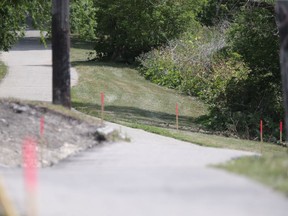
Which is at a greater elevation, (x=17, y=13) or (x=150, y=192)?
(x=17, y=13)

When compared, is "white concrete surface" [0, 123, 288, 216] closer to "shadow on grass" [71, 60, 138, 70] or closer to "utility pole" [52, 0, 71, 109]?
"utility pole" [52, 0, 71, 109]

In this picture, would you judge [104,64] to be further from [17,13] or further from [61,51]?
[61,51]

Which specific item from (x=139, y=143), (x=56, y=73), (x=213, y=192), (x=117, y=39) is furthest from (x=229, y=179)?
(x=117, y=39)

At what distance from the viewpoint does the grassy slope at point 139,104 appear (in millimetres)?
22047

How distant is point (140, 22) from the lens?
41.9m

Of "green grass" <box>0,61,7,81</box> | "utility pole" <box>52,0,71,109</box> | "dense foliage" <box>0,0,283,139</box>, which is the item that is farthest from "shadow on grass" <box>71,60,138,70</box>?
"utility pole" <box>52,0,71,109</box>

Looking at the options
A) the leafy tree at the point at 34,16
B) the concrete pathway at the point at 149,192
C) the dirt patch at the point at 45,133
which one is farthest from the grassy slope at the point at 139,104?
the concrete pathway at the point at 149,192

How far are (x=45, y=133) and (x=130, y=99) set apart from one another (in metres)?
14.7

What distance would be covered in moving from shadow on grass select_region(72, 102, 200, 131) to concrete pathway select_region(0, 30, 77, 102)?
1.41 m

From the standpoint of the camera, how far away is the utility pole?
1902cm

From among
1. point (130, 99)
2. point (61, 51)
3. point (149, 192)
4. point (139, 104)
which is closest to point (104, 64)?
point (130, 99)

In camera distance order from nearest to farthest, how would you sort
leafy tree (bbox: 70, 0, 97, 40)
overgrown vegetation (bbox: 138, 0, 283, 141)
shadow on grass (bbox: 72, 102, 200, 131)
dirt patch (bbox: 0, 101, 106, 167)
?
1. dirt patch (bbox: 0, 101, 106, 167)
2. shadow on grass (bbox: 72, 102, 200, 131)
3. overgrown vegetation (bbox: 138, 0, 283, 141)
4. leafy tree (bbox: 70, 0, 97, 40)

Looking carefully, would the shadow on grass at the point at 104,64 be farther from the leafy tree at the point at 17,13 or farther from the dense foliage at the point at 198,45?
the leafy tree at the point at 17,13

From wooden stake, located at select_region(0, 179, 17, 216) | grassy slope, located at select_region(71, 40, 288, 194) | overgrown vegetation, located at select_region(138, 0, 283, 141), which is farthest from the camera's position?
overgrown vegetation, located at select_region(138, 0, 283, 141)
